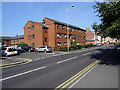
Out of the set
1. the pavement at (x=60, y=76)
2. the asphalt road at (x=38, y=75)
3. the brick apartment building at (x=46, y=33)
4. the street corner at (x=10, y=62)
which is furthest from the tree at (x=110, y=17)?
the brick apartment building at (x=46, y=33)

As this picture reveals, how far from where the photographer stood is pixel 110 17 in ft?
24.9

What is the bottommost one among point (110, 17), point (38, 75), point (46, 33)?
point (38, 75)

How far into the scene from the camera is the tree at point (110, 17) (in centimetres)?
652

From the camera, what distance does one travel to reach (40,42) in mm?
29891

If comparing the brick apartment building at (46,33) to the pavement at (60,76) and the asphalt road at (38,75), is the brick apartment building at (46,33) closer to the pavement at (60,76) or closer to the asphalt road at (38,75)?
the asphalt road at (38,75)

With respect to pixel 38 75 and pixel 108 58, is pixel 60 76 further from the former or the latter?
pixel 108 58

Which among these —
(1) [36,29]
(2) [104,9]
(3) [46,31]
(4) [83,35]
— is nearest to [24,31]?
(1) [36,29]

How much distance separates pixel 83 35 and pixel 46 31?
23.5 metres

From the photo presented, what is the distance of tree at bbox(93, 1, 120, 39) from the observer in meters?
6.52

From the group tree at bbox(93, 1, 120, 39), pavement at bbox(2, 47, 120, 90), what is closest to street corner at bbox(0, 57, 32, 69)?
pavement at bbox(2, 47, 120, 90)

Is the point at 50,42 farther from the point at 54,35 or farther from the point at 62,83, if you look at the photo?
the point at 62,83

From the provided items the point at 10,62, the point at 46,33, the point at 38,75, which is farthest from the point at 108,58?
the point at 46,33

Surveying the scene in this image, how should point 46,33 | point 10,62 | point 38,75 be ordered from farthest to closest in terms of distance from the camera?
point 46,33, point 10,62, point 38,75

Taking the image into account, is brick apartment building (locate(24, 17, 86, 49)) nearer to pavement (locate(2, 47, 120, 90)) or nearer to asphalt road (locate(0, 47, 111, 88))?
asphalt road (locate(0, 47, 111, 88))
